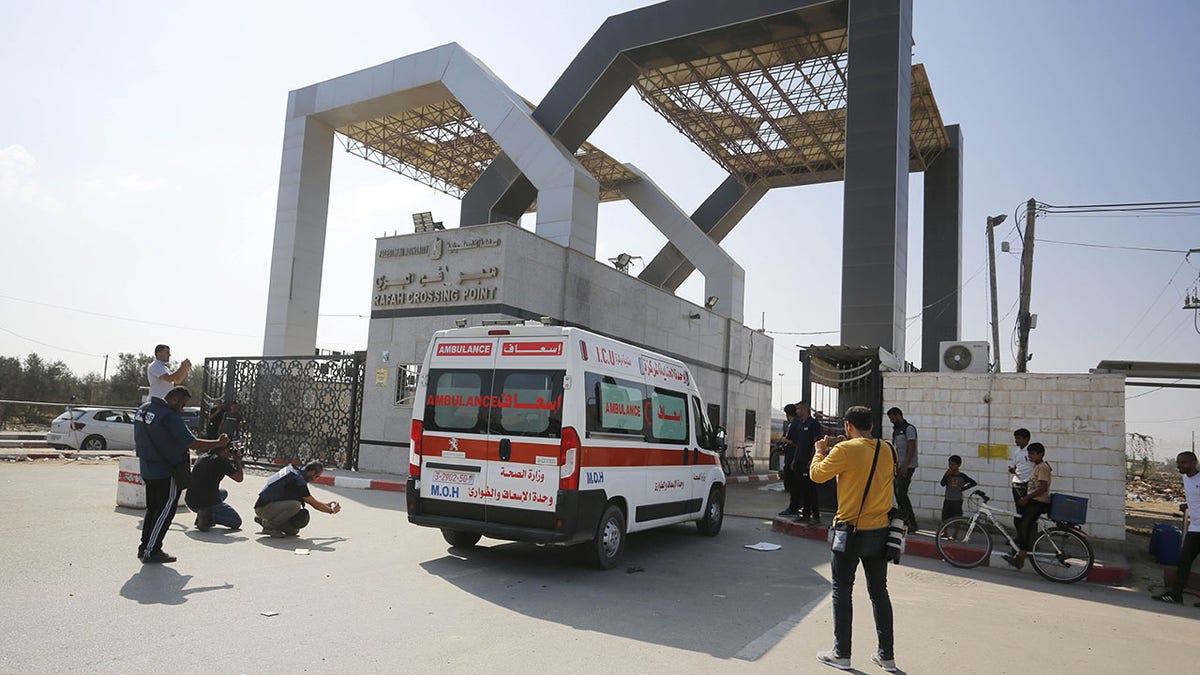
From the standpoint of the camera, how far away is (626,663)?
4777 millimetres

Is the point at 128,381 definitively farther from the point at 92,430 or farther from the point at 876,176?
the point at 876,176

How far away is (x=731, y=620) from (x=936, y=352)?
25.7 meters

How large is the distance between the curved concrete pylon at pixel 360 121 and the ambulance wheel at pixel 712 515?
29.6 feet

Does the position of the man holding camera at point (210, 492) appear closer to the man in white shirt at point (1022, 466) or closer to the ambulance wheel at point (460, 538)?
the ambulance wheel at point (460, 538)

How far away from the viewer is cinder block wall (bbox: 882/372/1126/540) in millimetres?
11500

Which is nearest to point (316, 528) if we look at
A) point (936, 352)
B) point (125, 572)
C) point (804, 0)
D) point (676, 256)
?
point (125, 572)

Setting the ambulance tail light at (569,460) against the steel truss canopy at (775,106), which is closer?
the ambulance tail light at (569,460)

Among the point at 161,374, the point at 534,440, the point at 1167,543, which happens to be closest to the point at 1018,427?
the point at 1167,543

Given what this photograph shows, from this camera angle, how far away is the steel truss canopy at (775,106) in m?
22.6

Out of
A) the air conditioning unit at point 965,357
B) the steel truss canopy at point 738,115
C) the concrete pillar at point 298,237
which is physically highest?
the steel truss canopy at point 738,115

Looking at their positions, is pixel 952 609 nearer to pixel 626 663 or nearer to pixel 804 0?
pixel 626 663

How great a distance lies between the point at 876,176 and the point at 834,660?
17581 millimetres

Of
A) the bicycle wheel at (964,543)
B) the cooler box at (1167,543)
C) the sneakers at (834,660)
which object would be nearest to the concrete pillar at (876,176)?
the cooler box at (1167,543)

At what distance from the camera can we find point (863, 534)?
511 cm
